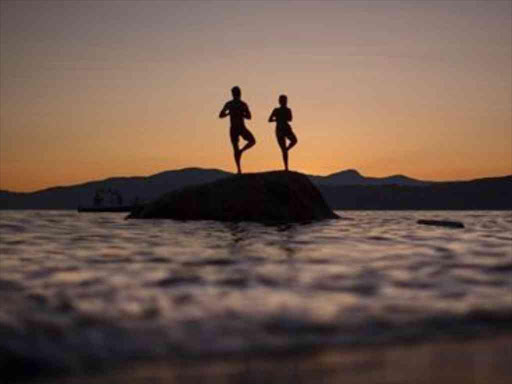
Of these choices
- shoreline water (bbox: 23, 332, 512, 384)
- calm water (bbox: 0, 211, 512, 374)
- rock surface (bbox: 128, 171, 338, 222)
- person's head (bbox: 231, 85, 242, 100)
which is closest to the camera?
shoreline water (bbox: 23, 332, 512, 384)

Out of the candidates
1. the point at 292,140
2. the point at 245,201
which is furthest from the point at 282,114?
the point at 245,201

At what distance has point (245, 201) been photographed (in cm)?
1357

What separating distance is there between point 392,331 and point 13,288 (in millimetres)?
2598

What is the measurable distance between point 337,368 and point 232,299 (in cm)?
Result: 127

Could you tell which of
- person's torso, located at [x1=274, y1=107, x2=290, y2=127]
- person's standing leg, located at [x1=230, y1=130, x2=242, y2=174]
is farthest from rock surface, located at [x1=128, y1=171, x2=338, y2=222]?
person's torso, located at [x1=274, y1=107, x2=290, y2=127]

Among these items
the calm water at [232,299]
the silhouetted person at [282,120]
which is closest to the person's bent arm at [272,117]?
the silhouetted person at [282,120]

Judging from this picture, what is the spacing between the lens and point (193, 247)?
6.30 metres

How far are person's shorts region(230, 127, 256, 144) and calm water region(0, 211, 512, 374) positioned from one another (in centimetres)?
964

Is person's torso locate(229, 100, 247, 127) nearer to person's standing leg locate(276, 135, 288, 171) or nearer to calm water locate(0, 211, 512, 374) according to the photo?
person's standing leg locate(276, 135, 288, 171)

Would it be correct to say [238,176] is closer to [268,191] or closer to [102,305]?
[268,191]

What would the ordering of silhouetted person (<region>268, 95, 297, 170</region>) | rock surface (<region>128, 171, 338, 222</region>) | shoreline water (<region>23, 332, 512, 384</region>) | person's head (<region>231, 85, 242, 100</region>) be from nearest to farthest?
shoreline water (<region>23, 332, 512, 384</region>) → rock surface (<region>128, 171, 338, 222</region>) → person's head (<region>231, 85, 242, 100</region>) → silhouetted person (<region>268, 95, 297, 170</region>)

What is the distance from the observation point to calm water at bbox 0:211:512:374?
8.08 ft

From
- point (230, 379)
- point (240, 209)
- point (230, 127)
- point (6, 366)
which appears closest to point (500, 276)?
point (230, 379)

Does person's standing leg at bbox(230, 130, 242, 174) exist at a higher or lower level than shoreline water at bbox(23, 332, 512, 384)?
higher
